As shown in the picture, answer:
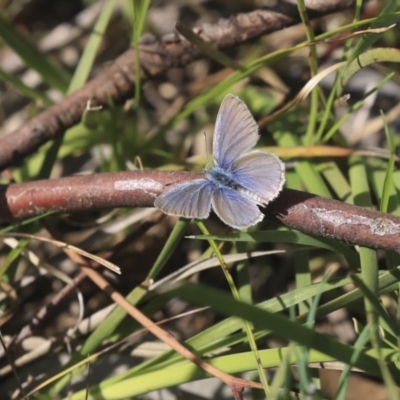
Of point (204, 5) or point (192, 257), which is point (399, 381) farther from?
point (204, 5)

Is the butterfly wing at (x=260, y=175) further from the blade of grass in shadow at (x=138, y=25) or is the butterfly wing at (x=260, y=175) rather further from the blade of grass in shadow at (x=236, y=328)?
the blade of grass in shadow at (x=138, y=25)

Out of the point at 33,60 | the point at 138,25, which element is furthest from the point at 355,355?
Result: the point at 33,60

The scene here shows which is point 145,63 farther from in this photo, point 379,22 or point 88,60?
point 379,22

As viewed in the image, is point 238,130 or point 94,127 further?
point 94,127

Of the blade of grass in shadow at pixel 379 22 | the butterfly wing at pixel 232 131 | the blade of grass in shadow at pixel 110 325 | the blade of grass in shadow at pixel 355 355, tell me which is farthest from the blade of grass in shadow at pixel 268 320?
the blade of grass in shadow at pixel 379 22

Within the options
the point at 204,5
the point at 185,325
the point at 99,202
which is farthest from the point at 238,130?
the point at 204,5

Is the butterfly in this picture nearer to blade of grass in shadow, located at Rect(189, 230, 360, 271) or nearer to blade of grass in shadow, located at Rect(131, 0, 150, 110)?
blade of grass in shadow, located at Rect(189, 230, 360, 271)
